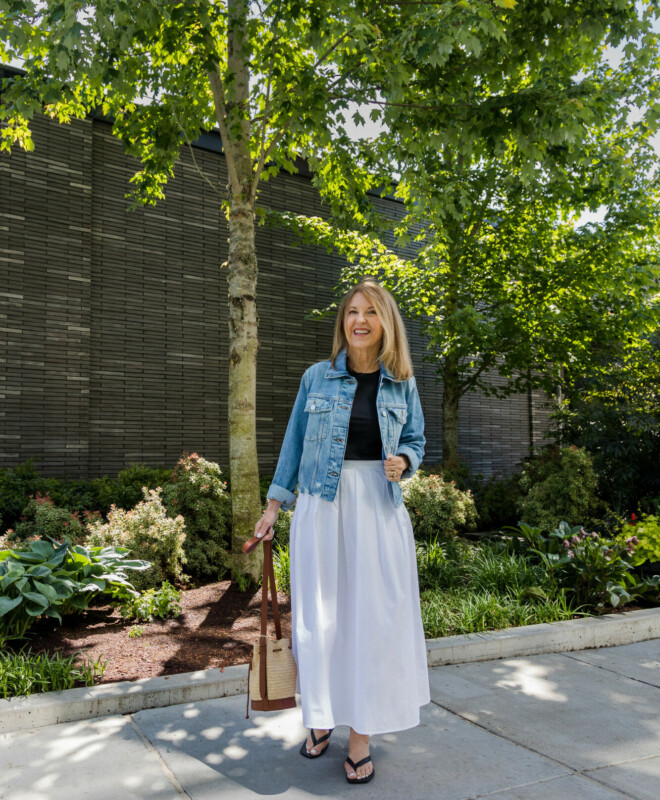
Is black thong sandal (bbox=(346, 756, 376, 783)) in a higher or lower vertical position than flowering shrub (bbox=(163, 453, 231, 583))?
lower

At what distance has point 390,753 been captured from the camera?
2875 millimetres

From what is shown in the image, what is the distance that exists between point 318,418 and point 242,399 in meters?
2.86

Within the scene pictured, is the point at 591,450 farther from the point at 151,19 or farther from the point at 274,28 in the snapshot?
the point at 151,19

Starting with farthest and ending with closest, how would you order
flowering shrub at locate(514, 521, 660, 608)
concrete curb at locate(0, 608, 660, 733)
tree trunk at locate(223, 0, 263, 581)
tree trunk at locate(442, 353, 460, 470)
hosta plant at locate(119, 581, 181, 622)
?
tree trunk at locate(442, 353, 460, 470) → tree trunk at locate(223, 0, 263, 581) → flowering shrub at locate(514, 521, 660, 608) → hosta plant at locate(119, 581, 181, 622) → concrete curb at locate(0, 608, 660, 733)

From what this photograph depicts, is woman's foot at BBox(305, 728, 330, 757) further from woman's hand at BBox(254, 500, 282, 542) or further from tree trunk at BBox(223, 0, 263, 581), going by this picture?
tree trunk at BBox(223, 0, 263, 581)

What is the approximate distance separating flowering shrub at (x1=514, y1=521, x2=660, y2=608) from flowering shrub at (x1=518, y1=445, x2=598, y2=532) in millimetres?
1846

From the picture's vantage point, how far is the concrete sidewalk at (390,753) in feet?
8.27

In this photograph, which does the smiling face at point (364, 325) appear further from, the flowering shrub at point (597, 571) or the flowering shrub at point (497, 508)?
the flowering shrub at point (497, 508)

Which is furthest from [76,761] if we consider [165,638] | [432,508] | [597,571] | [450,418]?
[450,418]

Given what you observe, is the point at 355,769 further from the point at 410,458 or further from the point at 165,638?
the point at 165,638

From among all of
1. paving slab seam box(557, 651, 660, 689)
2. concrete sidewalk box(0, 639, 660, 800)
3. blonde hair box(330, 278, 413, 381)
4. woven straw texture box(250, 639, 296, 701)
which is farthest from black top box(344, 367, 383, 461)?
paving slab seam box(557, 651, 660, 689)

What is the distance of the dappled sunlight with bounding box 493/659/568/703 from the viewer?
364cm

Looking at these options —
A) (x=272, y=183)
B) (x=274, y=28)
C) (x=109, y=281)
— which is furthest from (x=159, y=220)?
(x=274, y=28)

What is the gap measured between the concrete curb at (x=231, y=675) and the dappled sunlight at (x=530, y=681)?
0.18 m
